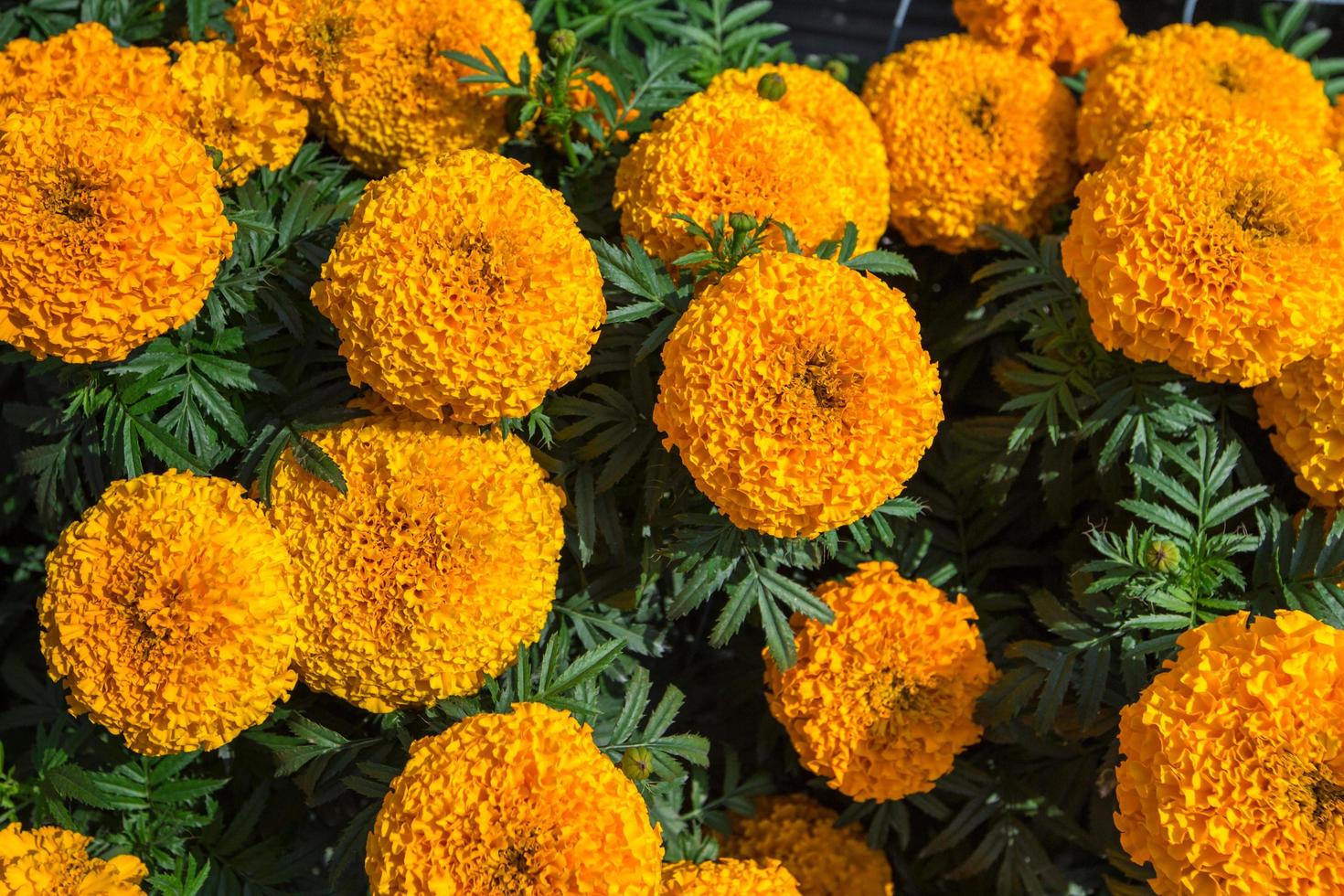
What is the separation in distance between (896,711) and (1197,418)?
2.47 feet

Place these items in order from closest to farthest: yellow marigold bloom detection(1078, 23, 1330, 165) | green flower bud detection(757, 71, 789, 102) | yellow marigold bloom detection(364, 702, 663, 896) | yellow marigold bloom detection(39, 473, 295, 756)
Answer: yellow marigold bloom detection(364, 702, 663, 896) < yellow marigold bloom detection(39, 473, 295, 756) < green flower bud detection(757, 71, 789, 102) < yellow marigold bloom detection(1078, 23, 1330, 165)

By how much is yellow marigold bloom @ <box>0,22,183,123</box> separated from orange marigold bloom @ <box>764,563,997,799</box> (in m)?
1.43

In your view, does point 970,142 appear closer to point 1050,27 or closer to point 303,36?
point 1050,27

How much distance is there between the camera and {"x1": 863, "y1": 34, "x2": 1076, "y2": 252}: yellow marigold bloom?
7.23 feet

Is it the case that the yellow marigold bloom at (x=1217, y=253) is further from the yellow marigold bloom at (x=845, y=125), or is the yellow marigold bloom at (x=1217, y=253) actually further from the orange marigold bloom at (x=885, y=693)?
the orange marigold bloom at (x=885, y=693)

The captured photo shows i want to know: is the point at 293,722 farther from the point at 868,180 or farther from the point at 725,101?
the point at 868,180

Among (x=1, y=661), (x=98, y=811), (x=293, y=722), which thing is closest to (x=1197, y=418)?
(x=293, y=722)

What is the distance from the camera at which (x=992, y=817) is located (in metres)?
2.12

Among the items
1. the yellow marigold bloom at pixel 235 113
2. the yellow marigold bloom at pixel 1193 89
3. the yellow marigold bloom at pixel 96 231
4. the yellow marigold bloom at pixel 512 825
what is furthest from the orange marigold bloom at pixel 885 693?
the yellow marigold bloom at pixel 235 113

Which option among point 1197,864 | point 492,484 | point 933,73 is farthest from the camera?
point 933,73

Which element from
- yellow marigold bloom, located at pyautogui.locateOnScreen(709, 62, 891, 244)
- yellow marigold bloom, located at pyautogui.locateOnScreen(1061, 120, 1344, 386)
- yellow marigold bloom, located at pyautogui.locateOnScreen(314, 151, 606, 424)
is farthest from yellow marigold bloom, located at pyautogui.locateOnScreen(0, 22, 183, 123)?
yellow marigold bloom, located at pyautogui.locateOnScreen(1061, 120, 1344, 386)

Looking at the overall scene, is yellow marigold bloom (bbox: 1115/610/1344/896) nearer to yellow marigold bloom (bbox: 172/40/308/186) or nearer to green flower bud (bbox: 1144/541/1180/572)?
green flower bud (bbox: 1144/541/1180/572)

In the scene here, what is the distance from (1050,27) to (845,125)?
2.07 ft

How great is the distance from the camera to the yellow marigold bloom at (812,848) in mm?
2098
